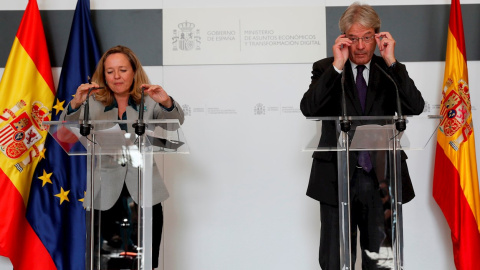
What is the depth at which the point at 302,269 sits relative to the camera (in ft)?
13.0

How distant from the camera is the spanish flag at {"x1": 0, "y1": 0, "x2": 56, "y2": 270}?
12.1 ft

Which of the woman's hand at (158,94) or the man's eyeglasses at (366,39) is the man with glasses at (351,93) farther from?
the woman's hand at (158,94)

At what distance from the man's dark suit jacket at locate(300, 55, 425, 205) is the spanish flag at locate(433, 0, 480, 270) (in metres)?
1.22

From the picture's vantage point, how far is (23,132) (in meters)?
3.73

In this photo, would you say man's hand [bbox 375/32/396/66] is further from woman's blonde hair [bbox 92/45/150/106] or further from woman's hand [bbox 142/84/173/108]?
woman's blonde hair [bbox 92/45/150/106]

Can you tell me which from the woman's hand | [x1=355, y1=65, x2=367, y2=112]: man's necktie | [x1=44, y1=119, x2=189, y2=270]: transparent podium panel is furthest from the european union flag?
[x1=355, y1=65, x2=367, y2=112]: man's necktie

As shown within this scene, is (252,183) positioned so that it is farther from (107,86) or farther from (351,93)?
(351,93)

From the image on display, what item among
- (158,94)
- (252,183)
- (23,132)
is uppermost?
(158,94)

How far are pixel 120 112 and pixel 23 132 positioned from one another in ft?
3.78

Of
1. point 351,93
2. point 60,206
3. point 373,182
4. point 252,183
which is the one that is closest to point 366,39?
point 351,93

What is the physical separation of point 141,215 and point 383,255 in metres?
0.91

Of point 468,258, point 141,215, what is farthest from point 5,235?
point 468,258

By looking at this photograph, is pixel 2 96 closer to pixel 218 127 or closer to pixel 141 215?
pixel 218 127

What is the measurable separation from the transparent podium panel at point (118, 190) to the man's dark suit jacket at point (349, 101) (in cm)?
65
